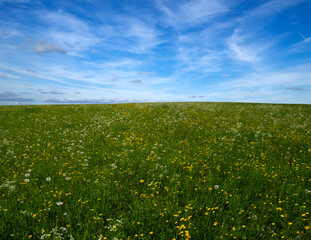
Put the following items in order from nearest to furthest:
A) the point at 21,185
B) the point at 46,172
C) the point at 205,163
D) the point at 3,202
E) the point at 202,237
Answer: the point at 202,237 → the point at 3,202 → the point at 21,185 → the point at 46,172 → the point at 205,163

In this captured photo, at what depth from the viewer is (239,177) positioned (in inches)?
183

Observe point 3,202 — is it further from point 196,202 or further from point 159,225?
point 196,202

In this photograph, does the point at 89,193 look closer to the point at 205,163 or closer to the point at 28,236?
the point at 28,236

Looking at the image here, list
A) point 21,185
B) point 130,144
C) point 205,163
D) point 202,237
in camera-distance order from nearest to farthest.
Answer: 1. point 202,237
2. point 21,185
3. point 205,163
4. point 130,144

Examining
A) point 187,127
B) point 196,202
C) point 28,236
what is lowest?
point 28,236

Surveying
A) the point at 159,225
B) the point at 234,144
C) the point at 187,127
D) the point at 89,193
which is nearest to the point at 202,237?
the point at 159,225

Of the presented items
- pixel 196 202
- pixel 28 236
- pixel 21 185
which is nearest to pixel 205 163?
pixel 196 202

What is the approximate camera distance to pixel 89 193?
4086 mm

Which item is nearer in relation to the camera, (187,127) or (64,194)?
(64,194)

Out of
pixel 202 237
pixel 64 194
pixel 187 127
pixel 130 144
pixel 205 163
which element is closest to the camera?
pixel 202 237

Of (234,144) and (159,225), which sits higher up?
(234,144)

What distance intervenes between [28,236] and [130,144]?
454cm

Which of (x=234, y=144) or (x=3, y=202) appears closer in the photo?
(x=3, y=202)

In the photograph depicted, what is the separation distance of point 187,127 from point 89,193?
7382 millimetres
